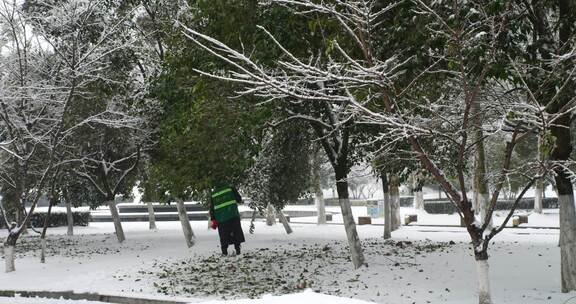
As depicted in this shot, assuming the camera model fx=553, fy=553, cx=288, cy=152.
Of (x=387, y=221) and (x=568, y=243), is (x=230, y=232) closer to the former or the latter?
(x=387, y=221)

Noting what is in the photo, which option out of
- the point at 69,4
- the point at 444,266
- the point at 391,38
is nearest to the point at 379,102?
the point at 391,38

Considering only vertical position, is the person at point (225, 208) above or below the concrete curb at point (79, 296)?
above

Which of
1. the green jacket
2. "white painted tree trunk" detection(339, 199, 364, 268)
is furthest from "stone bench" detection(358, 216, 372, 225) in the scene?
"white painted tree trunk" detection(339, 199, 364, 268)

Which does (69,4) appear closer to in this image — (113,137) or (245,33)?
(113,137)

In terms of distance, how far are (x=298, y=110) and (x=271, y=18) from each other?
306 centimetres

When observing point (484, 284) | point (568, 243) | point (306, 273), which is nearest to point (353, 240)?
point (306, 273)

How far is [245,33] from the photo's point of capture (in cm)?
925

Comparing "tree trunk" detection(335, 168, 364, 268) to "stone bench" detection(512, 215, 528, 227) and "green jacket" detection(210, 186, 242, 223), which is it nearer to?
"green jacket" detection(210, 186, 242, 223)

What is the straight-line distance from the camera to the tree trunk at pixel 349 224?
35.8 feet

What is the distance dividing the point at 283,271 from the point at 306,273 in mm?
586

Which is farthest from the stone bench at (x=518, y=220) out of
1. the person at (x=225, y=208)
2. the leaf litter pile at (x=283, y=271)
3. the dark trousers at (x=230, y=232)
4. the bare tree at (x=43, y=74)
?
the bare tree at (x=43, y=74)

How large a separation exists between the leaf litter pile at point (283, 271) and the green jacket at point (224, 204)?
1.00 m

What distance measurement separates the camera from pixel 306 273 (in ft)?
35.1

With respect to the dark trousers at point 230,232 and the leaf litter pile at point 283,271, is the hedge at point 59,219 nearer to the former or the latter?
the leaf litter pile at point 283,271
